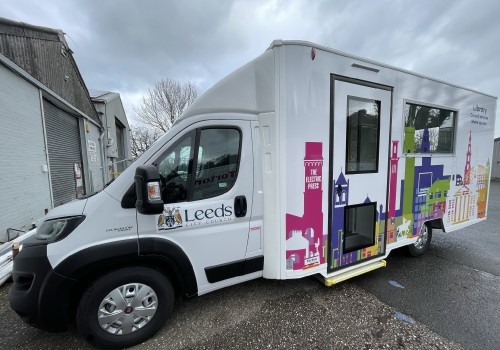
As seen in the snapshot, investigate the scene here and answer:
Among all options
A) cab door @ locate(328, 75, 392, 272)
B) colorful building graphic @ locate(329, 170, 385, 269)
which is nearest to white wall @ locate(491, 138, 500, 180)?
cab door @ locate(328, 75, 392, 272)

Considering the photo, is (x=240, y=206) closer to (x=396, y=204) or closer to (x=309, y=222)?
(x=309, y=222)

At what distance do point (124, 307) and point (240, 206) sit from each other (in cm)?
142

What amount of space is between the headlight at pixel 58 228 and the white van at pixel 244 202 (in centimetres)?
1

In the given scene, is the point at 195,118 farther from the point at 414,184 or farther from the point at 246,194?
the point at 414,184

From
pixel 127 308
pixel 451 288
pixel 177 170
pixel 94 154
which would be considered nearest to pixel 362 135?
pixel 177 170

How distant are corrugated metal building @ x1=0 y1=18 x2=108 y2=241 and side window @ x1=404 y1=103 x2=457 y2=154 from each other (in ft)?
22.5

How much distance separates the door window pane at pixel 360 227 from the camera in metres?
3.09

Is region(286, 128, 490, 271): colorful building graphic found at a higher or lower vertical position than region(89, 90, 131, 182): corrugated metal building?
lower

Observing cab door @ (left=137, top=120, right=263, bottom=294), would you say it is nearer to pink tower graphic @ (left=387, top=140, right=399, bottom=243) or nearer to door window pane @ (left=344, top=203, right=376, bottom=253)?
door window pane @ (left=344, top=203, right=376, bottom=253)

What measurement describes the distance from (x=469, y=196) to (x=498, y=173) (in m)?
24.4

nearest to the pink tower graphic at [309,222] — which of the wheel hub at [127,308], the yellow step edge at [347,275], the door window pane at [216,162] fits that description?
the yellow step edge at [347,275]

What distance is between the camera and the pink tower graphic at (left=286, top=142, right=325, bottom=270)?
254cm

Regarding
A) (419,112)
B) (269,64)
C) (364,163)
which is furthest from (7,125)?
(419,112)

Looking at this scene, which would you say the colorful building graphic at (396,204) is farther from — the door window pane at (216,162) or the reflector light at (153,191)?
the reflector light at (153,191)
